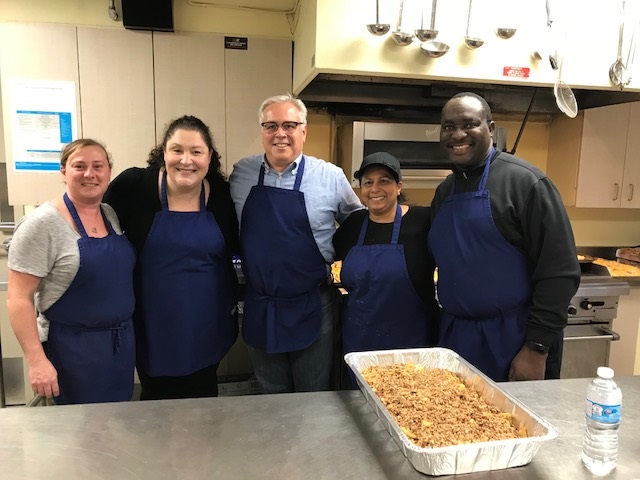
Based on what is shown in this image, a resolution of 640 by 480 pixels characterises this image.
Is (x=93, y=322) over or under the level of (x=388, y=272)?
under

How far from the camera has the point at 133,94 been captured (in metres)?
2.52

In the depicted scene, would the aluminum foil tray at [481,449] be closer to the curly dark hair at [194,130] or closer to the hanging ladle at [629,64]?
the curly dark hair at [194,130]

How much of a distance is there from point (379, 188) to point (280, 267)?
440 mm

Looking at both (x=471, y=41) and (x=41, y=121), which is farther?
(x=41, y=121)

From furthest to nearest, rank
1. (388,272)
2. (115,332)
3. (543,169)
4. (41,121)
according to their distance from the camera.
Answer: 1. (543,169)
2. (41,121)
3. (388,272)
4. (115,332)

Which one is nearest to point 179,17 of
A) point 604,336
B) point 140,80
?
point 140,80

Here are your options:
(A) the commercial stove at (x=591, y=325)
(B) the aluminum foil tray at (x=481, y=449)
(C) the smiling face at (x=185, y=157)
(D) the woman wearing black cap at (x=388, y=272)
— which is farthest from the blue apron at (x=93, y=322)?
(A) the commercial stove at (x=591, y=325)

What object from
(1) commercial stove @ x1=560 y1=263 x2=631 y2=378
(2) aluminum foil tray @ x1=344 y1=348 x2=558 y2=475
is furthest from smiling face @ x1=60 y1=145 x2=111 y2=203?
(1) commercial stove @ x1=560 y1=263 x2=631 y2=378

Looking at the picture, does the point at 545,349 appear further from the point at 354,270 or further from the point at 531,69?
the point at 531,69

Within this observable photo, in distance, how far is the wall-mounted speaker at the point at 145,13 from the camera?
246cm

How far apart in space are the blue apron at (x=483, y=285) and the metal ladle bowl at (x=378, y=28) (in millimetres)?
761

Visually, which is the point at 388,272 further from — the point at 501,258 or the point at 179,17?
the point at 179,17

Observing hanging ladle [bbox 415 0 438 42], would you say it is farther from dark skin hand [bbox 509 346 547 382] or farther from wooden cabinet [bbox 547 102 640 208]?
wooden cabinet [bbox 547 102 640 208]

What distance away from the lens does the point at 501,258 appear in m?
1.48
